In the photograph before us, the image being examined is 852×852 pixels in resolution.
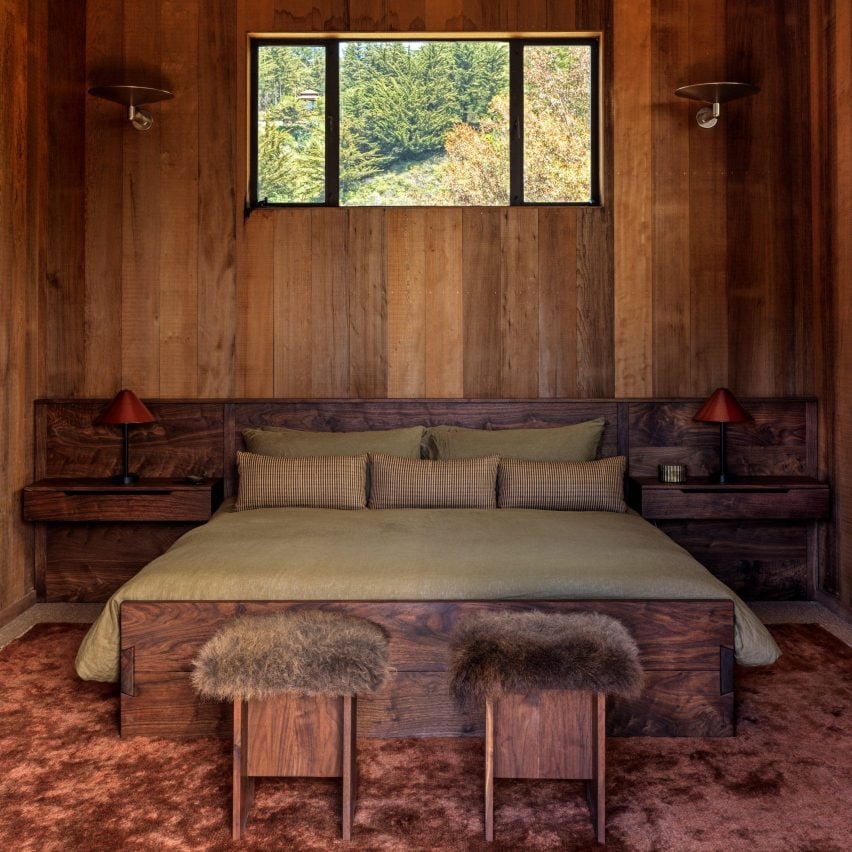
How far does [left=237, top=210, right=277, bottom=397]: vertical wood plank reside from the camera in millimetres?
4441

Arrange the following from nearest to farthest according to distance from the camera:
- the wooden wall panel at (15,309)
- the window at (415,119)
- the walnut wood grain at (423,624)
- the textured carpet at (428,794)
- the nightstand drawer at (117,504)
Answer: the textured carpet at (428,794) < the walnut wood grain at (423,624) < the wooden wall panel at (15,309) < the nightstand drawer at (117,504) < the window at (415,119)

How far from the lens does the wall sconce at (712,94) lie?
404 centimetres

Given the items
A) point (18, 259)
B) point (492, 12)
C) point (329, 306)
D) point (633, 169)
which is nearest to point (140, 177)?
point (18, 259)

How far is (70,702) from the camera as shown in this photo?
2930 millimetres

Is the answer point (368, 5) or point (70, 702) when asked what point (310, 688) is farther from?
point (368, 5)

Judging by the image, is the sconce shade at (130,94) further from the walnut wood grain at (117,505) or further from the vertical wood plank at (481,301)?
the walnut wood grain at (117,505)

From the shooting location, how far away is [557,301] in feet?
14.6

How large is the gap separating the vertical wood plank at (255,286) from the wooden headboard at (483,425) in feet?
0.87

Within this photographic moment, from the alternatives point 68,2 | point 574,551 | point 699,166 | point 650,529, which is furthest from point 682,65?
point 68,2

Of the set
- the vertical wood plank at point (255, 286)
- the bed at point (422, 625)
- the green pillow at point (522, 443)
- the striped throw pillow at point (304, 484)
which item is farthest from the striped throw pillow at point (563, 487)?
the vertical wood plank at point (255, 286)

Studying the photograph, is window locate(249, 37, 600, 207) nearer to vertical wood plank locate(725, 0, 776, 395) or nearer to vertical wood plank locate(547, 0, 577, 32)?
vertical wood plank locate(547, 0, 577, 32)

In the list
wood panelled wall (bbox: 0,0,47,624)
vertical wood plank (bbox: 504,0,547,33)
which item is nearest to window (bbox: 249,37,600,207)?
vertical wood plank (bbox: 504,0,547,33)

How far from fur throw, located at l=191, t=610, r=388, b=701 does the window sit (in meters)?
2.83

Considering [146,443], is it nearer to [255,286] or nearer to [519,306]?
[255,286]
